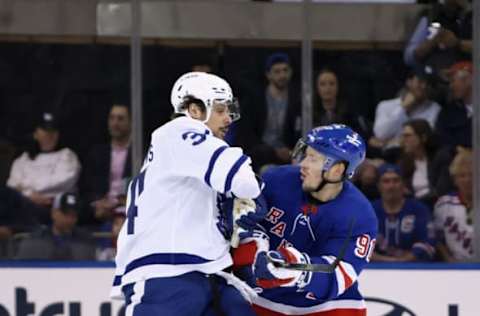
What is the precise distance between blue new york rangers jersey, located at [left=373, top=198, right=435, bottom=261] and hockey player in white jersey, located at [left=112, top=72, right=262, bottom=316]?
250 cm

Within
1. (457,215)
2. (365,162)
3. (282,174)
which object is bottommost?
(457,215)

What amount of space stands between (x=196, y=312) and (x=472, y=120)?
9.31 ft

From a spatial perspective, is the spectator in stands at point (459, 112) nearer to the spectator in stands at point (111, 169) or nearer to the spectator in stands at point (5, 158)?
the spectator in stands at point (111, 169)

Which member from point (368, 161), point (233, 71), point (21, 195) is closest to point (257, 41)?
point (233, 71)

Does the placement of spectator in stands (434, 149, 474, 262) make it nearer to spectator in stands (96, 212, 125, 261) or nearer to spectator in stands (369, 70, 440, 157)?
spectator in stands (369, 70, 440, 157)

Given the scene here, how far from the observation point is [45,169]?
677cm

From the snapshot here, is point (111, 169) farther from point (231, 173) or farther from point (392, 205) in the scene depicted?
point (231, 173)

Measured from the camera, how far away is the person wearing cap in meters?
6.77

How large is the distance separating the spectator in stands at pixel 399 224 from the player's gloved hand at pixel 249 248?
249 cm

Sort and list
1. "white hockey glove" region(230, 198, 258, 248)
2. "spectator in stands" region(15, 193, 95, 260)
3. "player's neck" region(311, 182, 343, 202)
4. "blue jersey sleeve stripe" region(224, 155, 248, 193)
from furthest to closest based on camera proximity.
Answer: "spectator in stands" region(15, 193, 95, 260)
"player's neck" region(311, 182, 343, 202)
"white hockey glove" region(230, 198, 258, 248)
"blue jersey sleeve stripe" region(224, 155, 248, 193)

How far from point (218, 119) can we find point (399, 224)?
2631mm

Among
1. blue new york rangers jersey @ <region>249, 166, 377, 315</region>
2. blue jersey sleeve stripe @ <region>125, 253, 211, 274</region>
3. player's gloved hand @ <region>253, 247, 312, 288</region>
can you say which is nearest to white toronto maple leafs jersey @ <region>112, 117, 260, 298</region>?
blue jersey sleeve stripe @ <region>125, 253, 211, 274</region>

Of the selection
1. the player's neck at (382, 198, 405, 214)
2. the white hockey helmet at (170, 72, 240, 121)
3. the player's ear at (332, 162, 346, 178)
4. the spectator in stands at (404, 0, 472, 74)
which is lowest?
the player's neck at (382, 198, 405, 214)

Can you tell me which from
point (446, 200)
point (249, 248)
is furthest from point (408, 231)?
point (249, 248)
